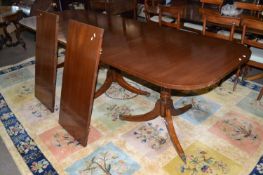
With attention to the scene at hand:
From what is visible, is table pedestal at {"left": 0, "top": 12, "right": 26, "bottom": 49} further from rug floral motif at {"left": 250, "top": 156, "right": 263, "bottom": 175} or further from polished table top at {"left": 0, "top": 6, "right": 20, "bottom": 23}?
rug floral motif at {"left": 250, "top": 156, "right": 263, "bottom": 175}

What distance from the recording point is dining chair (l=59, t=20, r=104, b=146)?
1674 millimetres

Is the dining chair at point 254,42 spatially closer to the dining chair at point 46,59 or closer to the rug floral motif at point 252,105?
the rug floral motif at point 252,105

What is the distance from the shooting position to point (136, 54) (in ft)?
5.69

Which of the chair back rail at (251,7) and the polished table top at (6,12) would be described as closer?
the chair back rail at (251,7)

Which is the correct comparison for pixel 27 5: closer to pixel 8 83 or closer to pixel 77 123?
pixel 8 83

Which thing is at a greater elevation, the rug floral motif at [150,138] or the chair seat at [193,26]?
the chair seat at [193,26]

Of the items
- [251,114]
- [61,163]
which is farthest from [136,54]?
[251,114]

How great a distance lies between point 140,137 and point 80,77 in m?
0.74

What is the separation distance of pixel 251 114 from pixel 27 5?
475 cm

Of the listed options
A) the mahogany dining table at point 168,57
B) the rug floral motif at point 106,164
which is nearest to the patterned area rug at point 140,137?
the rug floral motif at point 106,164

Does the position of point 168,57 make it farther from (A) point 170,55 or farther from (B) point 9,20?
(B) point 9,20

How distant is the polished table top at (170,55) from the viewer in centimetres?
141

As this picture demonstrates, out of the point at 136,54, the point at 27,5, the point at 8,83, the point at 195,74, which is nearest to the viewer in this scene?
the point at 195,74

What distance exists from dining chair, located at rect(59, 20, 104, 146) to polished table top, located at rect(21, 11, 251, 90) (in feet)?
0.45
